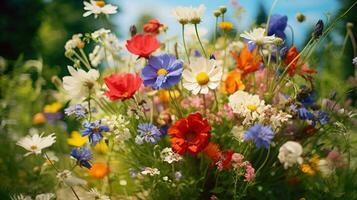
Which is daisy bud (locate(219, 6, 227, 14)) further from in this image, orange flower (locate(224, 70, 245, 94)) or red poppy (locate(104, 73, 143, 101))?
red poppy (locate(104, 73, 143, 101))

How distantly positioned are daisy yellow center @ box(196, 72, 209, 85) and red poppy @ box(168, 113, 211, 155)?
8 centimetres

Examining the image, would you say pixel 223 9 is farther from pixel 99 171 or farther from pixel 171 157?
pixel 99 171

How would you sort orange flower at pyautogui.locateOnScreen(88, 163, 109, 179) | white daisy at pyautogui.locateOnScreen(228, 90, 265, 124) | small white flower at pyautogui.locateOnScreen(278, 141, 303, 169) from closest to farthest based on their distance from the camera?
small white flower at pyautogui.locateOnScreen(278, 141, 303, 169) < white daisy at pyautogui.locateOnScreen(228, 90, 265, 124) < orange flower at pyautogui.locateOnScreen(88, 163, 109, 179)

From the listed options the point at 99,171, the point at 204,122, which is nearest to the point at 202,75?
the point at 204,122

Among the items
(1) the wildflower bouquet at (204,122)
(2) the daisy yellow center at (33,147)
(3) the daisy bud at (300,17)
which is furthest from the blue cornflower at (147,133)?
(3) the daisy bud at (300,17)

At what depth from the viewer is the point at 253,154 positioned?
1.31 metres

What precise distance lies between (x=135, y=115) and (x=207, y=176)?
10.1 inches

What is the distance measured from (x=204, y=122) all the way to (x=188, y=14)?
0.27m

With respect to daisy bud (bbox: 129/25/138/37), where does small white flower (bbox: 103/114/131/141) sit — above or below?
below

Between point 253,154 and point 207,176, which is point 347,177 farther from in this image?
point 207,176

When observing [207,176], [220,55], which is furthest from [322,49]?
[207,176]

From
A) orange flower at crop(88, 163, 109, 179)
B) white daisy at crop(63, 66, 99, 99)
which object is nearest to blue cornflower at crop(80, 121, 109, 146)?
white daisy at crop(63, 66, 99, 99)

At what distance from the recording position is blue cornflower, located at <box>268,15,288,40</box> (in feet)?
4.28

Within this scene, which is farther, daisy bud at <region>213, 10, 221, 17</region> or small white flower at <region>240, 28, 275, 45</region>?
daisy bud at <region>213, 10, 221, 17</region>
